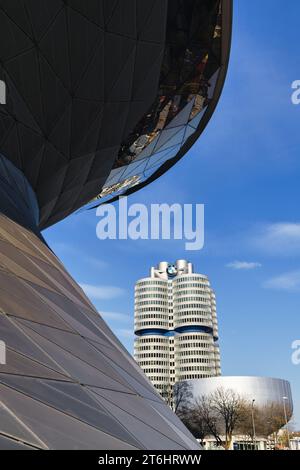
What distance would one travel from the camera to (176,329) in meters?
149

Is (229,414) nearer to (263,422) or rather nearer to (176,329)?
(263,422)

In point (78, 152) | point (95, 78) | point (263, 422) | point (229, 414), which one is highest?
point (95, 78)

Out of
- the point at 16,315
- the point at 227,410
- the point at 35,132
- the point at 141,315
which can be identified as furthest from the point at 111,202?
the point at 141,315

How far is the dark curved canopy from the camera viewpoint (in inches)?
396

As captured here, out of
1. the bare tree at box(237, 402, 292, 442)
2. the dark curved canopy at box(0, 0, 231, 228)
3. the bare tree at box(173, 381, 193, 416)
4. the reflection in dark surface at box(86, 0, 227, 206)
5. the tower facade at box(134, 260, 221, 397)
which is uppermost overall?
the tower facade at box(134, 260, 221, 397)

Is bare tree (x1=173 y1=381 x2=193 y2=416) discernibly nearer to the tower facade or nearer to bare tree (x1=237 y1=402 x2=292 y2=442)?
bare tree (x1=237 y1=402 x2=292 y2=442)

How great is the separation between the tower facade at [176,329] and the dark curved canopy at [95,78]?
418ft

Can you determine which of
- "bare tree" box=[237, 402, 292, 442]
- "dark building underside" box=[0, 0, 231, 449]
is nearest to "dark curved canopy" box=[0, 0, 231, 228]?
"dark building underside" box=[0, 0, 231, 449]

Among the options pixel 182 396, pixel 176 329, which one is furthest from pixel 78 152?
pixel 176 329

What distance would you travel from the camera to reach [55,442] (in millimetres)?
3258

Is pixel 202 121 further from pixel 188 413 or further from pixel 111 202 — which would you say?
pixel 188 413

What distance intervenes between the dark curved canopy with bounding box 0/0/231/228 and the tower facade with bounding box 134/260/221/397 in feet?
418

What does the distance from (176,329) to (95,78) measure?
142576mm

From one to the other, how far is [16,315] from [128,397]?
1.84 meters
